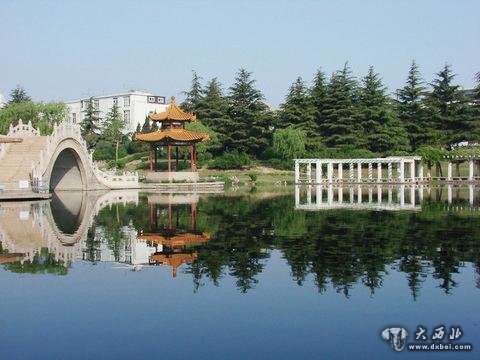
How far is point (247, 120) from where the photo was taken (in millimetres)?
57219

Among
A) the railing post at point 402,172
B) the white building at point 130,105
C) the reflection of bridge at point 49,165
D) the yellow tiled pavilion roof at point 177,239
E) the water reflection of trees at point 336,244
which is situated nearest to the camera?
the water reflection of trees at point 336,244

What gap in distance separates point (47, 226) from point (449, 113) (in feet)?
149

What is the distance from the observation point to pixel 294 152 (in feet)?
173

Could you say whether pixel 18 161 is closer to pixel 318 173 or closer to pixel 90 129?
pixel 318 173

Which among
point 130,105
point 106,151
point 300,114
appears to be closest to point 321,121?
point 300,114

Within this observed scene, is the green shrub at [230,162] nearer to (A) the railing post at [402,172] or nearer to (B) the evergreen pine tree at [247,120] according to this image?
(B) the evergreen pine tree at [247,120]

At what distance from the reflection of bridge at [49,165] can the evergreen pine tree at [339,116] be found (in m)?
21.7

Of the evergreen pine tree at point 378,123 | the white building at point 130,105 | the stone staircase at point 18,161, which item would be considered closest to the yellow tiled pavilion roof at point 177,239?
the stone staircase at point 18,161

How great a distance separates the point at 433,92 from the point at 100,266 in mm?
50371

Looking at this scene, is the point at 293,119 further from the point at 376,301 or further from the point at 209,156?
the point at 376,301

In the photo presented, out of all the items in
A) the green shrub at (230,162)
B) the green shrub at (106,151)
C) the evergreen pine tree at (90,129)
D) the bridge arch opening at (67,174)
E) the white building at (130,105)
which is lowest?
the bridge arch opening at (67,174)

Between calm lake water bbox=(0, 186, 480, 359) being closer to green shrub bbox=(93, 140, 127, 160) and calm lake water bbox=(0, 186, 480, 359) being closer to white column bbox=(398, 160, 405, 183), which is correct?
white column bbox=(398, 160, 405, 183)

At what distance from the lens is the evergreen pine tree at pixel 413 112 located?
2195 inches

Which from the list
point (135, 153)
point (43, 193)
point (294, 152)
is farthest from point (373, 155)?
point (43, 193)
